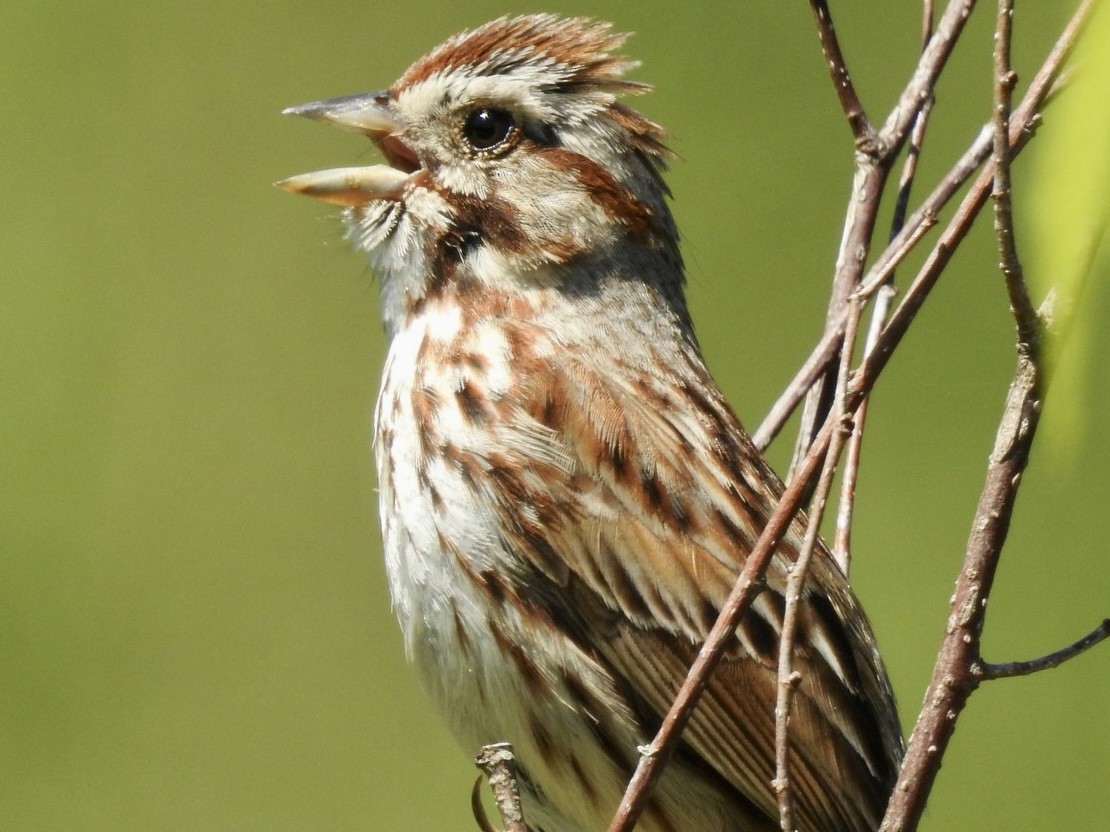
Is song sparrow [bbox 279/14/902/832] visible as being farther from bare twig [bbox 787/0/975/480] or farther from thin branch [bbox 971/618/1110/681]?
thin branch [bbox 971/618/1110/681]

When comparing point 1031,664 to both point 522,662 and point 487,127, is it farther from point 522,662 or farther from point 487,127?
point 487,127

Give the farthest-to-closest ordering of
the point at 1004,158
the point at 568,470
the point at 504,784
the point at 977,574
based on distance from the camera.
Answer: the point at 568,470
the point at 504,784
the point at 977,574
the point at 1004,158

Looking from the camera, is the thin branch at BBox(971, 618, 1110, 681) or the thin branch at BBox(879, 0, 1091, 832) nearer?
the thin branch at BBox(879, 0, 1091, 832)

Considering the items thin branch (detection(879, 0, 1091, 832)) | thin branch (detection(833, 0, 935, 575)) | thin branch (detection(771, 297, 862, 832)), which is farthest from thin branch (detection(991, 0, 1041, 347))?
thin branch (detection(833, 0, 935, 575))

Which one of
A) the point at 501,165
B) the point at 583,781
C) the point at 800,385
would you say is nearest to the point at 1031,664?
the point at 800,385

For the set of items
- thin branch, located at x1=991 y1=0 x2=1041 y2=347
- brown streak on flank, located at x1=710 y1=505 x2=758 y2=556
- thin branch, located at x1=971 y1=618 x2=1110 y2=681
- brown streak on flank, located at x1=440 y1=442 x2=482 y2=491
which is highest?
brown streak on flank, located at x1=440 y1=442 x2=482 y2=491

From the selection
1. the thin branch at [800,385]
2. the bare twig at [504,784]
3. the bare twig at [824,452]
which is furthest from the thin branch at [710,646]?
the thin branch at [800,385]

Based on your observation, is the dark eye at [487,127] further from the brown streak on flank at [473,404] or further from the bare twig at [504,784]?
the bare twig at [504,784]
